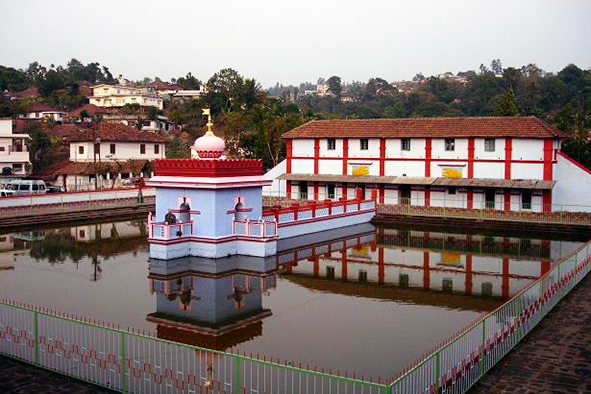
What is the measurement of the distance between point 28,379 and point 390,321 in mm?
9408

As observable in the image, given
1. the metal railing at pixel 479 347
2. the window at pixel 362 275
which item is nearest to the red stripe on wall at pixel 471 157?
the window at pixel 362 275

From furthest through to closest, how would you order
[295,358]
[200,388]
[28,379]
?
[295,358]
[28,379]
[200,388]

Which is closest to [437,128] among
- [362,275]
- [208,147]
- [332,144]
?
[332,144]

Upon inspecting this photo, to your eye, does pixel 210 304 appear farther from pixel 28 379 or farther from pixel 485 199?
pixel 485 199

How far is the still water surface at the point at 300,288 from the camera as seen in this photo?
16.4 m

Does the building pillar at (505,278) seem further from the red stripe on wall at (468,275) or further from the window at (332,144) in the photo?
the window at (332,144)

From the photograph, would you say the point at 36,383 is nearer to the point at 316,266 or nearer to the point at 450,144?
the point at 316,266

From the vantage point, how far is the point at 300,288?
896 inches

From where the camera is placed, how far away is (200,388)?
11859 millimetres

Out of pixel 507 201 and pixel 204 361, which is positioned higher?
pixel 507 201

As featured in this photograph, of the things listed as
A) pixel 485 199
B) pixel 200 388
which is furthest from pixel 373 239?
pixel 200 388

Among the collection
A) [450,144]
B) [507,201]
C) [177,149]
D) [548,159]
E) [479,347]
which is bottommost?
[479,347]

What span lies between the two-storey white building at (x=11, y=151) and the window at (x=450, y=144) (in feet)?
112

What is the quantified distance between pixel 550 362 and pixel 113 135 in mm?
48923
